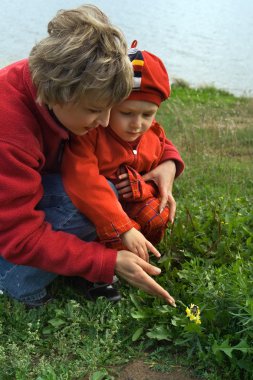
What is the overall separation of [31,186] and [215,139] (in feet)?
11.7

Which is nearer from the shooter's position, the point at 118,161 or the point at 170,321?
the point at 170,321

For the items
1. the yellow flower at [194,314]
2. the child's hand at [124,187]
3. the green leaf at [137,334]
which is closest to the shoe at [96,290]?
the green leaf at [137,334]

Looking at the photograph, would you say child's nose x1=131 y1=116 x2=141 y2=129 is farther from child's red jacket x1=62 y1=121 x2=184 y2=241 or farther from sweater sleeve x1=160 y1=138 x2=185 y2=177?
sweater sleeve x1=160 y1=138 x2=185 y2=177

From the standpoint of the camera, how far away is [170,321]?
2713mm

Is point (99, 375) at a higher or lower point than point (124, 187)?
lower

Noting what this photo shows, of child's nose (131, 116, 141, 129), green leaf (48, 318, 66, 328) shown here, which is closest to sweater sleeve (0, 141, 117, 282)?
green leaf (48, 318, 66, 328)

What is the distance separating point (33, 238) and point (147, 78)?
94cm

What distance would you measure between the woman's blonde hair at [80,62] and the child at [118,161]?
0.38m

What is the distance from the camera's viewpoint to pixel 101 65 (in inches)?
91.2

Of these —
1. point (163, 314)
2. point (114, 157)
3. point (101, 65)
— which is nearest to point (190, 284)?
point (163, 314)

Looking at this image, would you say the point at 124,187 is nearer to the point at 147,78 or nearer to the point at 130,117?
the point at 130,117

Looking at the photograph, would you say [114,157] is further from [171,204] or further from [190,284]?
[190,284]

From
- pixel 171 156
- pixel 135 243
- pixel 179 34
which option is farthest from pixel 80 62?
pixel 179 34

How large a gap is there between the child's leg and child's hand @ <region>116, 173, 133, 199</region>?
4.7 inches
